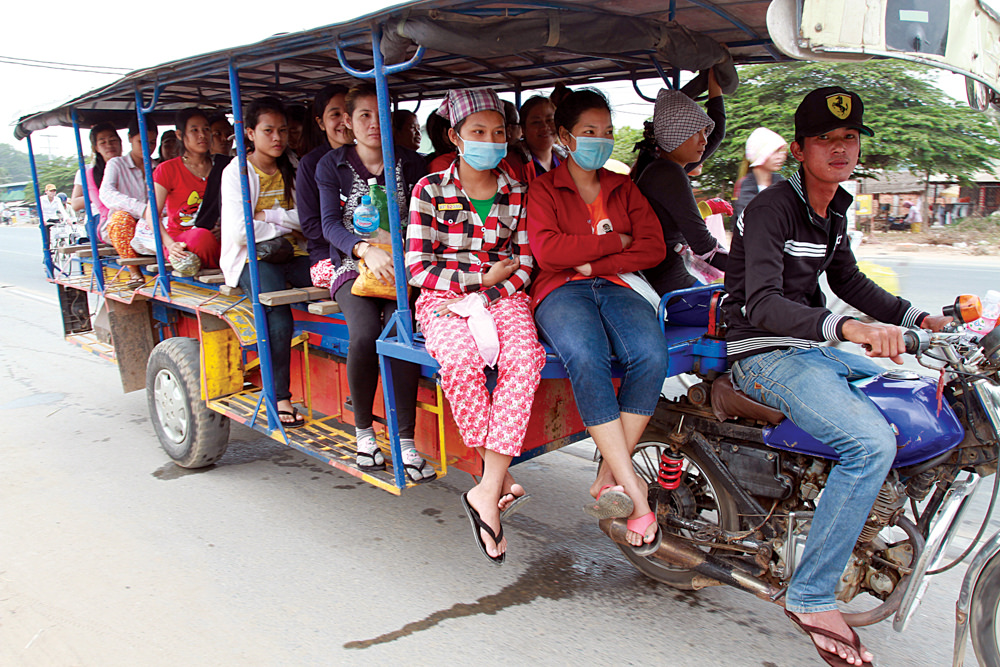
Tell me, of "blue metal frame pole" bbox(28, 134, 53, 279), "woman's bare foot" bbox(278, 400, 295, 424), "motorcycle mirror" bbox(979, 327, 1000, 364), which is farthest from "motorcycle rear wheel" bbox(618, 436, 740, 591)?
"blue metal frame pole" bbox(28, 134, 53, 279)

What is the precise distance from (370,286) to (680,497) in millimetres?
1740

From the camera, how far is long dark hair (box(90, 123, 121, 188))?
6.41 metres

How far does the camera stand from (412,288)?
12.1ft

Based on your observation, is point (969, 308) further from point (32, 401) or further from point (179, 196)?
point (32, 401)

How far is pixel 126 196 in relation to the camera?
5.89 m

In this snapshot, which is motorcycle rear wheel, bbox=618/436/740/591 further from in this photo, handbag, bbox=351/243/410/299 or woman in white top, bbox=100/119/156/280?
woman in white top, bbox=100/119/156/280

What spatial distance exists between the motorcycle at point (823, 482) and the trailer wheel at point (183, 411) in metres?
2.84

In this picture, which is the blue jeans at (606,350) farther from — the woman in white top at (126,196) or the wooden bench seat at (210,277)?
the woman in white top at (126,196)

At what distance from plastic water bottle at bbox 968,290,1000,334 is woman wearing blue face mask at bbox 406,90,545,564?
4.99 ft

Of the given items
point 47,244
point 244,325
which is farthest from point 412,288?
point 47,244

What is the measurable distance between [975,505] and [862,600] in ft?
4.57

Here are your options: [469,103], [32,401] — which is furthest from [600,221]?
[32,401]

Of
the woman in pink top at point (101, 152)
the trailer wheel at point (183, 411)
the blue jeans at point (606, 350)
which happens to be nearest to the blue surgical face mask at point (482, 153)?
the blue jeans at point (606, 350)

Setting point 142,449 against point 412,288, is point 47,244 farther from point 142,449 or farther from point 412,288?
point 412,288
